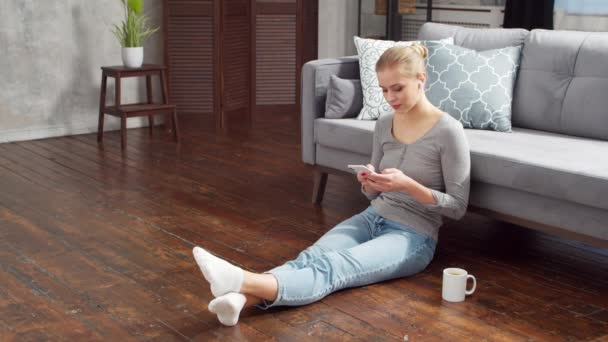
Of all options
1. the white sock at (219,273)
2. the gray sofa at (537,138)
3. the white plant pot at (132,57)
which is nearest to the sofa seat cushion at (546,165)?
the gray sofa at (537,138)

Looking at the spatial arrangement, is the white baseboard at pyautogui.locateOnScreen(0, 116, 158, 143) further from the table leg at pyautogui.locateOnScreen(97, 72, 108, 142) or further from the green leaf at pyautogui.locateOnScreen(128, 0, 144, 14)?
the green leaf at pyautogui.locateOnScreen(128, 0, 144, 14)

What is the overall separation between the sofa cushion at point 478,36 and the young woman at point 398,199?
94cm

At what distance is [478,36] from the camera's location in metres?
3.65

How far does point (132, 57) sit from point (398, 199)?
273cm

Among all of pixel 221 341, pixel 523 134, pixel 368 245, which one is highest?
pixel 523 134

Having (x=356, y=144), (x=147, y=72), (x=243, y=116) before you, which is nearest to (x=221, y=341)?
(x=356, y=144)

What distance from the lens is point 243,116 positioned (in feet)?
19.6

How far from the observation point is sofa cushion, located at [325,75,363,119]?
142 inches

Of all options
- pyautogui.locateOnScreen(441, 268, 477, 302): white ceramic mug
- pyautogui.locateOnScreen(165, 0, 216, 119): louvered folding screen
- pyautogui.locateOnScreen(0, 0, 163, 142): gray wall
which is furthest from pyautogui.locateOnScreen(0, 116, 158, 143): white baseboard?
pyautogui.locateOnScreen(441, 268, 477, 302): white ceramic mug

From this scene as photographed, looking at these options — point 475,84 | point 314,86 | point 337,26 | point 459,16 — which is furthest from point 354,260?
point 337,26

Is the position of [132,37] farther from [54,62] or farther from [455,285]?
[455,285]

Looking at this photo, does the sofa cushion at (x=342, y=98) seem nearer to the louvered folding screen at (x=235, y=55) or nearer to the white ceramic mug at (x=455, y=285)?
the white ceramic mug at (x=455, y=285)

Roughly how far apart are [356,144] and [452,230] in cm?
53

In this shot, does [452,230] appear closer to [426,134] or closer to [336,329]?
[426,134]
